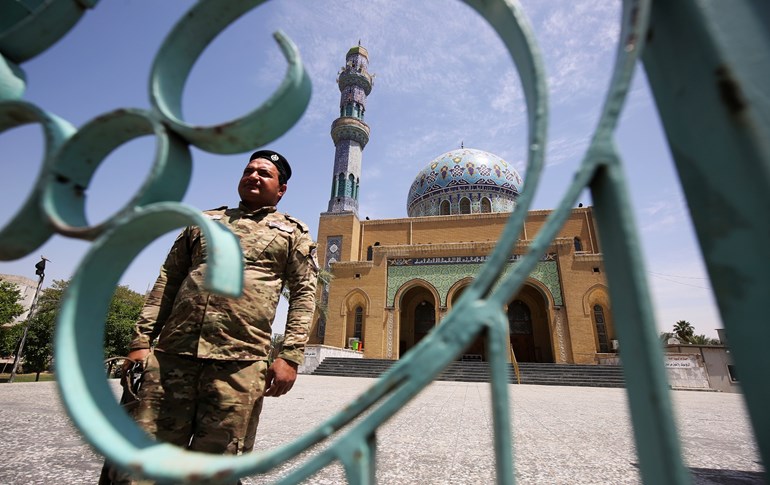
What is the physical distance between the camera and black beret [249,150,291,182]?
1.85 meters

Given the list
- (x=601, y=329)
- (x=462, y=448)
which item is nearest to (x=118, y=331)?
(x=462, y=448)

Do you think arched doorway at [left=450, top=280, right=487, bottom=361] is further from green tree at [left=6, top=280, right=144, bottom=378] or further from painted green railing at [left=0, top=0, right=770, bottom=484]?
painted green railing at [left=0, top=0, right=770, bottom=484]

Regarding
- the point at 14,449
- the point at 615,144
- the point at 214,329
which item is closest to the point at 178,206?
the point at 615,144

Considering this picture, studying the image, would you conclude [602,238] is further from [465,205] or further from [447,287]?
[465,205]

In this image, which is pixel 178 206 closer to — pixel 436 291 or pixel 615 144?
pixel 615 144

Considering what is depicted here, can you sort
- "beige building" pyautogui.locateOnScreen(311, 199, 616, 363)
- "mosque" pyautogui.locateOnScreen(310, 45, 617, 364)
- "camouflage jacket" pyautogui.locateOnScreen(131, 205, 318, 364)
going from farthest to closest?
"mosque" pyautogui.locateOnScreen(310, 45, 617, 364) → "beige building" pyautogui.locateOnScreen(311, 199, 616, 363) → "camouflage jacket" pyautogui.locateOnScreen(131, 205, 318, 364)

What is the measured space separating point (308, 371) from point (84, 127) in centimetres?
1304

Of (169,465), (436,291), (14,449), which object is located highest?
(436,291)

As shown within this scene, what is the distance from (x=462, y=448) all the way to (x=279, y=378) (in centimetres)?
161

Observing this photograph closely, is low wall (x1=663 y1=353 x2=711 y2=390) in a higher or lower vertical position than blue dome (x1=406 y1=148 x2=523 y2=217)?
lower

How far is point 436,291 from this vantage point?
1487 cm

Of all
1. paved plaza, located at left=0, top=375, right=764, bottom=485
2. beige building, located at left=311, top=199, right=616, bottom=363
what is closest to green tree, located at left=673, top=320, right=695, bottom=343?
beige building, located at left=311, top=199, right=616, bottom=363

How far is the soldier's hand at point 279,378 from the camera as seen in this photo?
1.55 m

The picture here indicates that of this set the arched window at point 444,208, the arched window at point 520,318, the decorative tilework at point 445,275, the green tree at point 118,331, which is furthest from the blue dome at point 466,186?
the green tree at point 118,331
